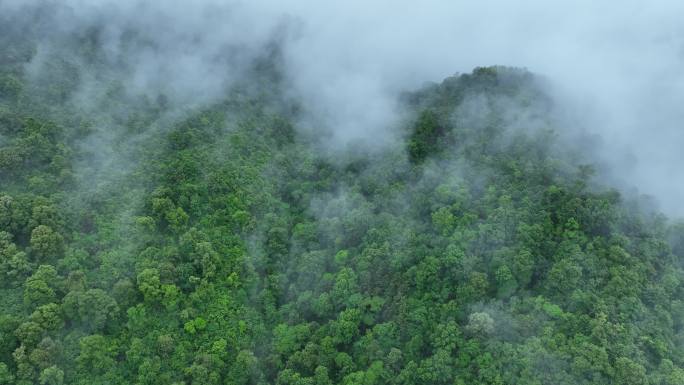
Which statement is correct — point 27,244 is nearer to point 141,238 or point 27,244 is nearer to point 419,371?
point 141,238

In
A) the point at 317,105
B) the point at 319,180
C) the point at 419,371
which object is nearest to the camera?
the point at 419,371

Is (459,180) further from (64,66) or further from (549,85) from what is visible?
(64,66)

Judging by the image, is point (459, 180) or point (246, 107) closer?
point (459, 180)

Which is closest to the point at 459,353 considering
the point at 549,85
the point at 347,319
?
the point at 347,319

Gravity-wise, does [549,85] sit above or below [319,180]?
above

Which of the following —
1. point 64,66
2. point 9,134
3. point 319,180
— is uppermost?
point 64,66

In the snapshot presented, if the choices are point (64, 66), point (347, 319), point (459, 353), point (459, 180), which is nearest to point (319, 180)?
point (459, 180)

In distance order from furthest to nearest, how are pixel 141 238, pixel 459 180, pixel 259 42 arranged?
pixel 259 42
pixel 459 180
pixel 141 238
